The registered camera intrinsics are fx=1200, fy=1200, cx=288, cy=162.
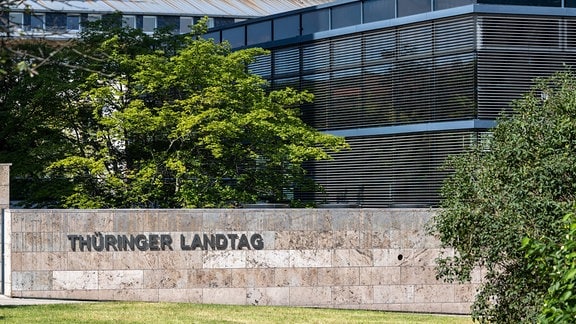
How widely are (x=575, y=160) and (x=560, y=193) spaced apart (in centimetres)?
67

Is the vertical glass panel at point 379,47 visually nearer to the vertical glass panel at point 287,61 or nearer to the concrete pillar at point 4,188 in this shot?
the vertical glass panel at point 287,61

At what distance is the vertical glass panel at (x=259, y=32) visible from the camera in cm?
4759

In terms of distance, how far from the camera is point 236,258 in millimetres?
32531

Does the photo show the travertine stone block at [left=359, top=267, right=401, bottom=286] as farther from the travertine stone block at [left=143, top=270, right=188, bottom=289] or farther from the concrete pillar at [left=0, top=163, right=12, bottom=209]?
the concrete pillar at [left=0, top=163, right=12, bottom=209]

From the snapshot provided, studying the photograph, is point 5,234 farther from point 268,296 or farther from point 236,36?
point 236,36

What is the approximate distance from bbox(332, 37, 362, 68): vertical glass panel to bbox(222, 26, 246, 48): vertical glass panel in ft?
21.2

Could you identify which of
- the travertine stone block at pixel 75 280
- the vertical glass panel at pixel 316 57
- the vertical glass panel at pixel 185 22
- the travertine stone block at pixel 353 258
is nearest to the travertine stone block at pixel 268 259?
the travertine stone block at pixel 353 258

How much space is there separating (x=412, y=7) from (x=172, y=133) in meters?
9.28

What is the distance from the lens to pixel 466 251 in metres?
23.2

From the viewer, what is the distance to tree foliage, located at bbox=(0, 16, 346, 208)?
3956 cm

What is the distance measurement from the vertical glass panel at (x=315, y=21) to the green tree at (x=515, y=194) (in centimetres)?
2079

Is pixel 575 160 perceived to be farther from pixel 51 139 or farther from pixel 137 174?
pixel 51 139

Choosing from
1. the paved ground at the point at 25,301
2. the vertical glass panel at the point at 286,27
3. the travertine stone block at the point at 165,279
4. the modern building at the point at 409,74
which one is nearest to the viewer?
the paved ground at the point at 25,301

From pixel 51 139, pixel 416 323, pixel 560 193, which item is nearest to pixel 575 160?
pixel 560 193
